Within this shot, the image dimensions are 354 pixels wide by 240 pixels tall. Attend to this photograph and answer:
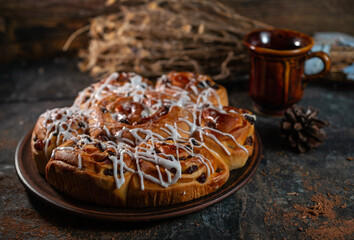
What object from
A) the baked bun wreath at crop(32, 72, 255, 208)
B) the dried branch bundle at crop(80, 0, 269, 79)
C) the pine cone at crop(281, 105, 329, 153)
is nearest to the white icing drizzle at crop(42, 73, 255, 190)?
the baked bun wreath at crop(32, 72, 255, 208)

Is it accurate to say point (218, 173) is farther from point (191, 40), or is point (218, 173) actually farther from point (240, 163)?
point (191, 40)

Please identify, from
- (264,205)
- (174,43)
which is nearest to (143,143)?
(264,205)

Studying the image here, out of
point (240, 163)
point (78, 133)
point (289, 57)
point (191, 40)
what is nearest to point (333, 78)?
point (289, 57)

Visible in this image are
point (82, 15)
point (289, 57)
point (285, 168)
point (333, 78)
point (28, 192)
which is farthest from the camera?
point (82, 15)

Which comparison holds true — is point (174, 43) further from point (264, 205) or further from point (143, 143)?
point (264, 205)

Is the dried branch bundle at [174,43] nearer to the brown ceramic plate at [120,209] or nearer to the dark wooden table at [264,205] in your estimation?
the dark wooden table at [264,205]

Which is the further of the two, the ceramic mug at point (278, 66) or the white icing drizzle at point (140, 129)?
the ceramic mug at point (278, 66)

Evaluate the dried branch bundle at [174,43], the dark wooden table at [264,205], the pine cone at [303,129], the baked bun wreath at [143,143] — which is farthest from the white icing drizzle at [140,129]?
the dried branch bundle at [174,43]
